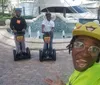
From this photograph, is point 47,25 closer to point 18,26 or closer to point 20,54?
point 18,26

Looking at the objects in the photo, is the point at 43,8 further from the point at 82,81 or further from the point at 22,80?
the point at 82,81

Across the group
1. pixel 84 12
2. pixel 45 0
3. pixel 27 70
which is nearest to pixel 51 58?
pixel 27 70

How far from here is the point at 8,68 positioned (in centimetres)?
814

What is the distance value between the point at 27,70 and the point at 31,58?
5.03ft

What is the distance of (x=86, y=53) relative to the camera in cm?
177

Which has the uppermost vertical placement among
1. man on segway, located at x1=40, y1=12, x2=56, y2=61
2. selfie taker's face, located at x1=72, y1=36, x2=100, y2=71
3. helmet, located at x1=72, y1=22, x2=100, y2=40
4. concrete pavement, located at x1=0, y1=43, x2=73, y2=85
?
helmet, located at x1=72, y1=22, x2=100, y2=40

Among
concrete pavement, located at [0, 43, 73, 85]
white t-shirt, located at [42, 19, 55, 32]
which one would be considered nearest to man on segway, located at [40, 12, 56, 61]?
white t-shirt, located at [42, 19, 55, 32]

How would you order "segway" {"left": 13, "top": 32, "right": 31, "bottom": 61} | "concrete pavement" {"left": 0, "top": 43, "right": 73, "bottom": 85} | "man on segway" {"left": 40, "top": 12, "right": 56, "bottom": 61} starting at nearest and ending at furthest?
"concrete pavement" {"left": 0, "top": 43, "right": 73, "bottom": 85}
"man on segway" {"left": 40, "top": 12, "right": 56, "bottom": 61}
"segway" {"left": 13, "top": 32, "right": 31, "bottom": 61}

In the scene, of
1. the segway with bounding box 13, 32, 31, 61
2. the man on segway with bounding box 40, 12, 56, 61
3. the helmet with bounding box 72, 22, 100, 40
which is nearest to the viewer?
the helmet with bounding box 72, 22, 100, 40

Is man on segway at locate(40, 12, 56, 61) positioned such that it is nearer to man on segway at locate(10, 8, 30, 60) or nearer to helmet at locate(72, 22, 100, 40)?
man on segway at locate(10, 8, 30, 60)

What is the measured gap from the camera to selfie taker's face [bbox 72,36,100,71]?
1.77m

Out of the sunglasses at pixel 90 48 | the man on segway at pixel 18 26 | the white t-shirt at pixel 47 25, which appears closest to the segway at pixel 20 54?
the man on segway at pixel 18 26

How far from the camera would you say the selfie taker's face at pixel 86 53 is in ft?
5.80

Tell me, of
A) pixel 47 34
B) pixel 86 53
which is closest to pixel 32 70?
pixel 47 34
